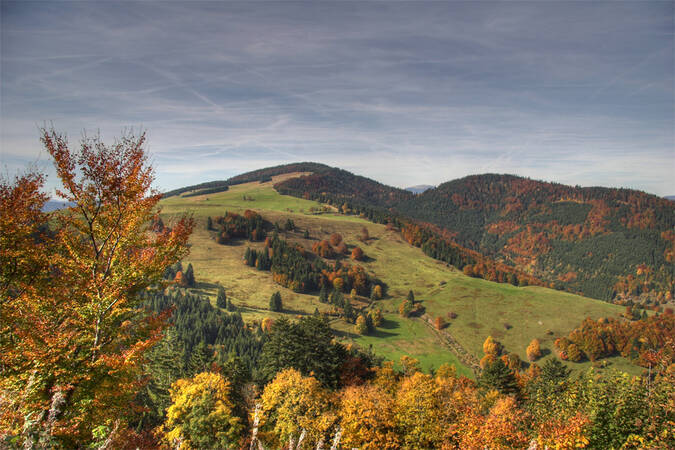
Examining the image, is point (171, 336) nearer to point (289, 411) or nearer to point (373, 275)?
point (289, 411)

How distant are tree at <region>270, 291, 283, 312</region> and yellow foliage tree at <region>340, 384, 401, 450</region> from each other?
106334 mm

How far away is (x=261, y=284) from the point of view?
160 metres

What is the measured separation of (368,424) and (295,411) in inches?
332

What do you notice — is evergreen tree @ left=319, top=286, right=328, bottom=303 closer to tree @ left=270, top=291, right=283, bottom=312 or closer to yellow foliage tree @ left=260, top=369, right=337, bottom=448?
tree @ left=270, top=291, right=283, bottom=312

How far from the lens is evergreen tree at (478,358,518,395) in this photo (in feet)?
184

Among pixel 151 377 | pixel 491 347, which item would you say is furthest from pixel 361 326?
pixel 151 377

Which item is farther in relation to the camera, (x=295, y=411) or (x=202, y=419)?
(x=295, y=411)

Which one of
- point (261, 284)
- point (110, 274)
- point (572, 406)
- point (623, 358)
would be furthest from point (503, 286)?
point (110, 274)

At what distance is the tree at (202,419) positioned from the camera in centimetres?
3319

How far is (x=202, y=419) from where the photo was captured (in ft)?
109

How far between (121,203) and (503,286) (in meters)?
197

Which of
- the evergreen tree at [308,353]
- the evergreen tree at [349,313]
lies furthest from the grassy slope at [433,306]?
the evergreen tree at [308,353]

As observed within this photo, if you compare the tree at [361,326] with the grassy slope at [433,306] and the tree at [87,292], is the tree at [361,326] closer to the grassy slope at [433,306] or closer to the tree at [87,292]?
the grassy slope at [433,306]

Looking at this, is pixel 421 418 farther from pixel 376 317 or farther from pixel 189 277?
pixel 189 277
